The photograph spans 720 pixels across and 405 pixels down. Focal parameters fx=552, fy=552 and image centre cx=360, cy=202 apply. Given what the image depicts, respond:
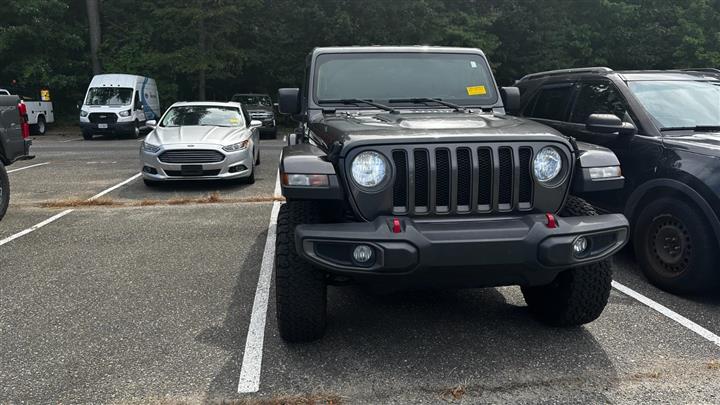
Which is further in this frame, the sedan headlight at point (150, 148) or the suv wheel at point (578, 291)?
the sedan headlight at point (150, 148)

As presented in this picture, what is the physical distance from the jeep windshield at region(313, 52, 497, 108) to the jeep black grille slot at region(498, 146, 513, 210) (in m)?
1.46

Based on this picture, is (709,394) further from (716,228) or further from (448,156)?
(448,156)

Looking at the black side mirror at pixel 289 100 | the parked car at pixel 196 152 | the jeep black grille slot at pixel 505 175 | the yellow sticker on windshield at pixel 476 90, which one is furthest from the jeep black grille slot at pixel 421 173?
the parked car at pixel 196 152

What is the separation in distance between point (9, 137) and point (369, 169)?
6315 millimetres

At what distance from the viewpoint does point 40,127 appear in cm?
2283

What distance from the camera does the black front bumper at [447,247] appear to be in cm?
291

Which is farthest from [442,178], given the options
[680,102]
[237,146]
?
[237,146]

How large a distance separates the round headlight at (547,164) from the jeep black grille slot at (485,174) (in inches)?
10.7

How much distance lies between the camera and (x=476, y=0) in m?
30.0

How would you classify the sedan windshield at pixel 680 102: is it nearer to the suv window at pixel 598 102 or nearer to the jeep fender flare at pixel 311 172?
the suv window at pixel 598 102

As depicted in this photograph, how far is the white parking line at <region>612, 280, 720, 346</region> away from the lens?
12.2ft

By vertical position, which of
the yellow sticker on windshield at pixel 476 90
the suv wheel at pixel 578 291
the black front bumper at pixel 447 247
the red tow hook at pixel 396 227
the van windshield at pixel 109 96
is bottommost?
the suv wheel at pixel 578 291

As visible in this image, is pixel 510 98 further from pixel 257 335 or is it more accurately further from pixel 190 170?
pixel 190 170

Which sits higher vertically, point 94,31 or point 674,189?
point 94,31
